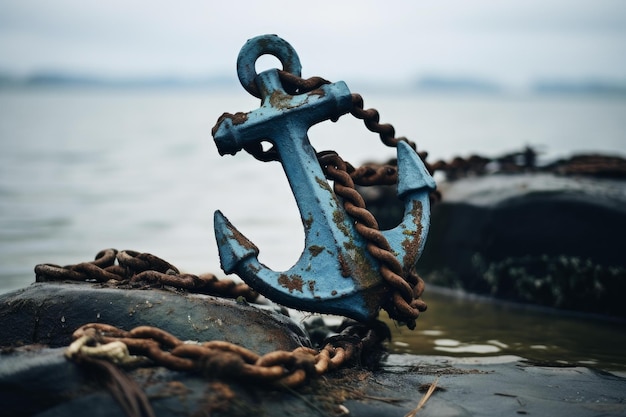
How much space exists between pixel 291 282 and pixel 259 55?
84cm

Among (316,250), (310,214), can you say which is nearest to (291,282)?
(316,250)

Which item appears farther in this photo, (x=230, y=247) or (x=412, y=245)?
(x=412, y=245)

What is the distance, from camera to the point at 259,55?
272 cm

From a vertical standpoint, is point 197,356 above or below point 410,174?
below

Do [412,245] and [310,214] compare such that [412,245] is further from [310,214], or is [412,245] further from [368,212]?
[310,214]

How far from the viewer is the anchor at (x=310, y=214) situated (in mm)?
2398

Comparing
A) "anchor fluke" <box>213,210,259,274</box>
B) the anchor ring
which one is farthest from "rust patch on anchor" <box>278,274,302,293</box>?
the anchor ring

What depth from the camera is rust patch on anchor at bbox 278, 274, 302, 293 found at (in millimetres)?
2387

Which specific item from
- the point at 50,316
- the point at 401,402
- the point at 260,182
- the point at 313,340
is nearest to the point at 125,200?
the point at 260,182

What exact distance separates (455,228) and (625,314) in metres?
1.11

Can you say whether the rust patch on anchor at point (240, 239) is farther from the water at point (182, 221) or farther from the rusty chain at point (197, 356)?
the water at point (182, 221)

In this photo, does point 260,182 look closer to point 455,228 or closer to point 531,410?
point 455,228

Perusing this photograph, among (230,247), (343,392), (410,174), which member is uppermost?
(410,174)

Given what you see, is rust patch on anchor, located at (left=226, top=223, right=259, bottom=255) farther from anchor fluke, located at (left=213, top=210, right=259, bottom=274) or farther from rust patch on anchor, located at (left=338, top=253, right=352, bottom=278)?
rust patch on anchor, located at (left=338, top=253, right=352, bottom=278)
